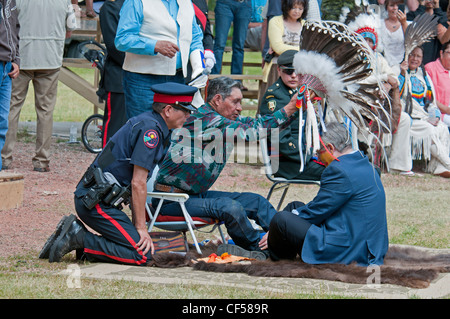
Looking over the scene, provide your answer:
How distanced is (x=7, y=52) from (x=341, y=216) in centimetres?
342

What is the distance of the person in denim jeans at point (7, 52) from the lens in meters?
6.54

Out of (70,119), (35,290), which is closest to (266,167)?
(35,290)

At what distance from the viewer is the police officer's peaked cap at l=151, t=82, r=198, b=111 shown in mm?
4887

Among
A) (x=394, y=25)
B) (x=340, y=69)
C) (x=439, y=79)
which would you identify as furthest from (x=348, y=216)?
(x=439, y=79)

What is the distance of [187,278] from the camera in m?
4.54

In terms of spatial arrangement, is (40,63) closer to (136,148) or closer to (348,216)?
(136,148)

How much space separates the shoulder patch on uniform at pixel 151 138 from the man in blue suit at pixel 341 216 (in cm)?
91

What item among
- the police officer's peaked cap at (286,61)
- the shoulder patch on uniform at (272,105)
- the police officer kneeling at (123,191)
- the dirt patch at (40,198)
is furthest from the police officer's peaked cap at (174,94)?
the police officer's peaked cap at (286,61)

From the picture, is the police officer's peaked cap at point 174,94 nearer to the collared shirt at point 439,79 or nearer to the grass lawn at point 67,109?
the collared shirt at point 439,79

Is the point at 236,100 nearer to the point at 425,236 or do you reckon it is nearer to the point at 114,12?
the point at 425,236

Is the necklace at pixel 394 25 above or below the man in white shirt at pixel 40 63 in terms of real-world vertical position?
A: above

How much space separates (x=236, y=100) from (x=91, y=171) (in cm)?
115

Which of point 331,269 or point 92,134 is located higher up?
point 331,269

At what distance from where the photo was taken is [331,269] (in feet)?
15.3
